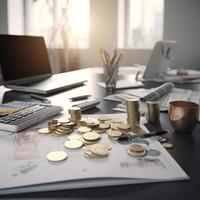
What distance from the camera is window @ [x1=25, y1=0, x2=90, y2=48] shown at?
3.50 metres

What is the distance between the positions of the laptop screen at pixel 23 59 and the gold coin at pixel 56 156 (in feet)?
2.57

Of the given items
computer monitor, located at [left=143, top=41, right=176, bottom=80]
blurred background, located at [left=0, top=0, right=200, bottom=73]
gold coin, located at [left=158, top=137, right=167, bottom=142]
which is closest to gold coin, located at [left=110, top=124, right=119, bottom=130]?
gold coin, located at [left=158, top=137, right=167, bottom=142]

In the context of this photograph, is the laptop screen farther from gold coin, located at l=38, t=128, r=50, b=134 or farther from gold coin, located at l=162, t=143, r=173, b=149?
gold coin, located at l=162, t=143, r=173, b=149

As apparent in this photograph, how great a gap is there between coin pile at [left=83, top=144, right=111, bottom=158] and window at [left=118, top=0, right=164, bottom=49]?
3.22 meters

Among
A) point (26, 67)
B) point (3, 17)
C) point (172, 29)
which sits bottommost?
point (26, 67)

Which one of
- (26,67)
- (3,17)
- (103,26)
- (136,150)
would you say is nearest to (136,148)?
(136,150)

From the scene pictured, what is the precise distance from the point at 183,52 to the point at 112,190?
11.2 ft

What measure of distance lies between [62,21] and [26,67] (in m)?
2.34

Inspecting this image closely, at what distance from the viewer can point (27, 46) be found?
4.61 ft

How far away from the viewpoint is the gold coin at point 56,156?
0.49 metres

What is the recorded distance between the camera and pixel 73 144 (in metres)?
0.57

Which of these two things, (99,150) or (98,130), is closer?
(99,150)

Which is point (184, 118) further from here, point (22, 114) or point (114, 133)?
point (22, 114)

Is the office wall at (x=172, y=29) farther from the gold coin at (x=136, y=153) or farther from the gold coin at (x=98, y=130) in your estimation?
the gold coin at (x=136, y=153)
